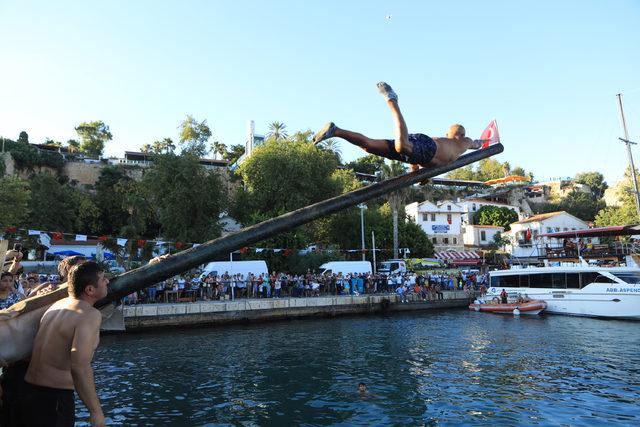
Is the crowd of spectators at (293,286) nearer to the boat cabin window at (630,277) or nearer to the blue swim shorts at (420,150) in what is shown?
the boat cabin window at (630,277)

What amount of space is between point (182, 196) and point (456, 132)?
131 feet

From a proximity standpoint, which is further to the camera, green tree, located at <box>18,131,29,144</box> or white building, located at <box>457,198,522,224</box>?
white building, located at <box>457,198,522,224</box>

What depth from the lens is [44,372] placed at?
3389 millimetres

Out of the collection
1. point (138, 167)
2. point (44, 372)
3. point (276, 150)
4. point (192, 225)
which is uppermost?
point (138, 167)

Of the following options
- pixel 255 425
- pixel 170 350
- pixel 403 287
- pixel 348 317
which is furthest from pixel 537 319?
pixel 255 425

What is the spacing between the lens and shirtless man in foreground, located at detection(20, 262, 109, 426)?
10.9 ft

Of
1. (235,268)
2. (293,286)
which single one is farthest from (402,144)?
(235,268)

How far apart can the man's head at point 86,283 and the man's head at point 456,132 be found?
4.02 m

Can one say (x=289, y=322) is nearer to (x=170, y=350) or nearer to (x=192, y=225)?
(x=170, y=350)

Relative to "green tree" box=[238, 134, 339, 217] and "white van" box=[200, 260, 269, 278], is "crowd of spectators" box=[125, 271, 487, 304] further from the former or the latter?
"green tree" box=[238, 134, 339, 217]

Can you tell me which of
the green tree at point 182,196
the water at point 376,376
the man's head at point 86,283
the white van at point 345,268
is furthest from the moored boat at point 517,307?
the man's head at point 86,283

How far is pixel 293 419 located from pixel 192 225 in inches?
1410

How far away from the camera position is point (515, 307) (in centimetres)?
2848

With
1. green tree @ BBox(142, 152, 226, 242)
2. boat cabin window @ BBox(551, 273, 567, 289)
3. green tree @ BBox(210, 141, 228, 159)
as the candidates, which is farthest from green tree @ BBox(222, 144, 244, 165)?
boat cabin window @ BBox(551, 273, 567, 289)
